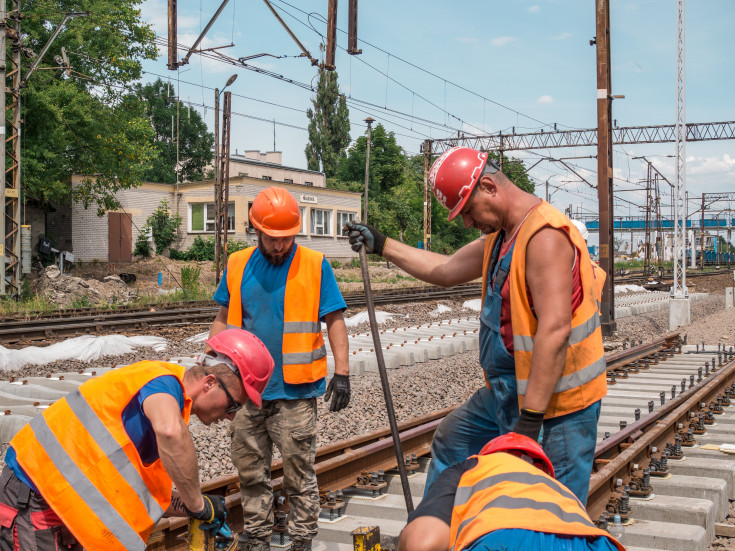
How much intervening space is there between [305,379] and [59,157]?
81.2 feet

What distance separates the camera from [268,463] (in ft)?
13.9

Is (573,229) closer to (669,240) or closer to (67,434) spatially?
(67,434)

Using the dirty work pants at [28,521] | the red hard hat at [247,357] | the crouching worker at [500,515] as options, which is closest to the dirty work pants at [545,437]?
the crouching worker at [500,515]

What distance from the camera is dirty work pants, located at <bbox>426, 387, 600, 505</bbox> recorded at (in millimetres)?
2910

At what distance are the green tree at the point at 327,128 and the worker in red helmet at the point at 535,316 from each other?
215 feet

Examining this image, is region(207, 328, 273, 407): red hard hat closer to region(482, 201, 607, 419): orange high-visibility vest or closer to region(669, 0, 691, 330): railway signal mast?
region(482, 201, 607, 419): orange high-visibility vest

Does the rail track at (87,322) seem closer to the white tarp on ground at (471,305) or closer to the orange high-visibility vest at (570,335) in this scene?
the white tarp on ground at (471,305)

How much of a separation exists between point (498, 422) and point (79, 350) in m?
9.43

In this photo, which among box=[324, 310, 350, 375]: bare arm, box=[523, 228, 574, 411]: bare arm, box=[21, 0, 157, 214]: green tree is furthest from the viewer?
box=[21, 0, 157, 214]: green tree

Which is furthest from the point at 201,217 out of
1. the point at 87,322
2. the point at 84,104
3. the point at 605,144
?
the point at 605,144

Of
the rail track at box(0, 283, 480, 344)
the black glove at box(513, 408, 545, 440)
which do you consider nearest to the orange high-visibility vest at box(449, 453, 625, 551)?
the black glove at box(513, 408, 545, 440)

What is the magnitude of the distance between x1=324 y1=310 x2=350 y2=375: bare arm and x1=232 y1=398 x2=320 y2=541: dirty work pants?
0.40 meters

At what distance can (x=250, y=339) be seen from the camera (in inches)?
119

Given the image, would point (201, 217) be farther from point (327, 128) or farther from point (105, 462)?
point (105, 462)
